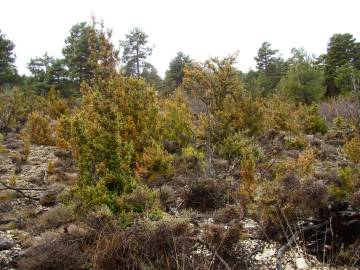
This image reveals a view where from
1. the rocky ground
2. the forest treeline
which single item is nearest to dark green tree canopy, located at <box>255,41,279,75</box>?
the forest treeline

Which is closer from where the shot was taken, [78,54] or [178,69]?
[78,54]

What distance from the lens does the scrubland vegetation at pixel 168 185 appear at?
225 inches

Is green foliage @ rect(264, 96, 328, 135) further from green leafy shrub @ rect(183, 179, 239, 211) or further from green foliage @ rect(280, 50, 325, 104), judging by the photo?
green leafy shrub @ rect(183, 179, 239, 211)

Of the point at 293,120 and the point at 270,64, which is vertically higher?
the point at 270,64

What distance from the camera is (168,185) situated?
10977mm

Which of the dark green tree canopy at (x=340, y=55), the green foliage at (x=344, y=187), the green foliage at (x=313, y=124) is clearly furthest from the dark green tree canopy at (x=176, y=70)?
the green foliage at (x=344, y=187)

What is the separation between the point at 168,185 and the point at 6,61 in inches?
888

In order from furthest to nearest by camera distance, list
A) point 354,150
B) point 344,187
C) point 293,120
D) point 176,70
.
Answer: point 176,70, point 293,120, point 354,150, point 344,187

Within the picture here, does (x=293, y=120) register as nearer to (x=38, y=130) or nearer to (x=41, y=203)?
(x=38, y=130)

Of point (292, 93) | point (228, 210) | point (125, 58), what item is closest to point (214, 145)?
point (228, 210)

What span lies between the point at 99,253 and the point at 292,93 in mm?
24581

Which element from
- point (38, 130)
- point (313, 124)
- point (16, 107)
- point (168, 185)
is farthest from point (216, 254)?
point (16, 107)

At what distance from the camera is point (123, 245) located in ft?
18.3

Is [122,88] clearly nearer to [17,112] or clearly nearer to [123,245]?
[123,245]
